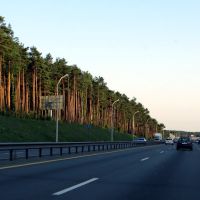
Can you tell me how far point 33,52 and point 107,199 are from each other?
325ft

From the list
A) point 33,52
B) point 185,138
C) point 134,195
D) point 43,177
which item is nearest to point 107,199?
point 134,195

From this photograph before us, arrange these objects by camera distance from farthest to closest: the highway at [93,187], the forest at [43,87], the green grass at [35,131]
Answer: the forest at [43,87]
the green grass at [35,131]
the highway at [93,187]

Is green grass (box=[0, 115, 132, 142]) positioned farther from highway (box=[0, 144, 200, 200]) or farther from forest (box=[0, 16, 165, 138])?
highway (box=[0, 144, 200, 200])

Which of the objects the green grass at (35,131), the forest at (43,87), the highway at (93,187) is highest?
the forest at (43,87)

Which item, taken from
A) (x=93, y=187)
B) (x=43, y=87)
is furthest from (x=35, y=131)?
(x=93, y=187)

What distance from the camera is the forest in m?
95.0

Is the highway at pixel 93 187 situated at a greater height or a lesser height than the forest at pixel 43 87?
lesser

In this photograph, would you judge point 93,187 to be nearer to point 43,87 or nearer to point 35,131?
point 35,131

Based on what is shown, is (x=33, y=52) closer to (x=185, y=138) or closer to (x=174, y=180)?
(x=185, y=138)

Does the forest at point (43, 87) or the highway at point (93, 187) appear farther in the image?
the forest at point (43, 87)

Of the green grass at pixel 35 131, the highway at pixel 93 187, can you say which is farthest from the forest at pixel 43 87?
the highway at pixel 93 187

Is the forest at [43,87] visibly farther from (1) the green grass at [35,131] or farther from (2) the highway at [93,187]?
(2) the highway at [93,187]

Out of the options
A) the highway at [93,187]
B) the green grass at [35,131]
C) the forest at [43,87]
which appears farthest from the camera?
the forest at [43,87]

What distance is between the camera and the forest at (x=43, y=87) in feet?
312
